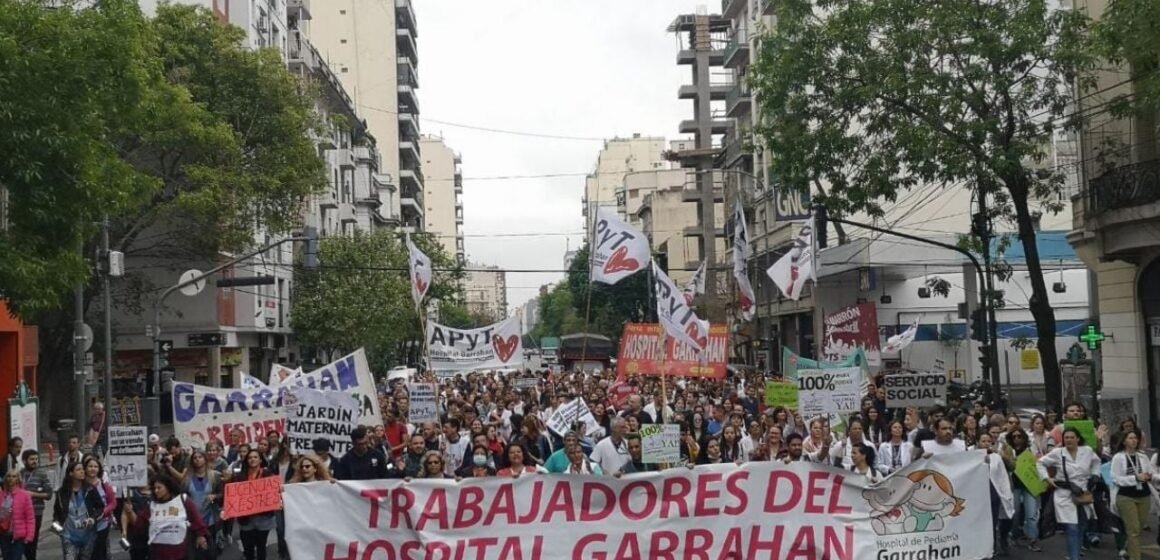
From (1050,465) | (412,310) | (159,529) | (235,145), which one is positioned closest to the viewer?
(159,529)

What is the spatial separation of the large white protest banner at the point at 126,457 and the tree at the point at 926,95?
41.9 ft

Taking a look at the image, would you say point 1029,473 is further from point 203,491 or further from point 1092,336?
point 1092,336

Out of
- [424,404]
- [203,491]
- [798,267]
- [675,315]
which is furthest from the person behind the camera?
[798,267]

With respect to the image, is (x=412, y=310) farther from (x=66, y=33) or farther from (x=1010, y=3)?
(x=66, y=33)

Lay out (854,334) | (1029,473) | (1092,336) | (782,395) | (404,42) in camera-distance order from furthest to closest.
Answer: (404,42) < (854,334) < (1092,336) < (782,395) < (1029,473)

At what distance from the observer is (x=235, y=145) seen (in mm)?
32906

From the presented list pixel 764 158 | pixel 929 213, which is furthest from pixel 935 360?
pixel 764 158

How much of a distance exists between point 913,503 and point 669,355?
517 inches

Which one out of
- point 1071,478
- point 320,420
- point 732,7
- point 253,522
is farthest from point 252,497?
point 732,7

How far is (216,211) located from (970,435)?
77.2 feet

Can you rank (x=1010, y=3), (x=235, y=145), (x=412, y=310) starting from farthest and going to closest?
(x=412, y=310), (x=235, y=145), (x=1010, y=3)

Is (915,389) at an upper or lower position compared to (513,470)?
upper

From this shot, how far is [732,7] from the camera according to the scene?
2522 inches

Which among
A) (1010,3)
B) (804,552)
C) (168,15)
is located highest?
(168,15)
